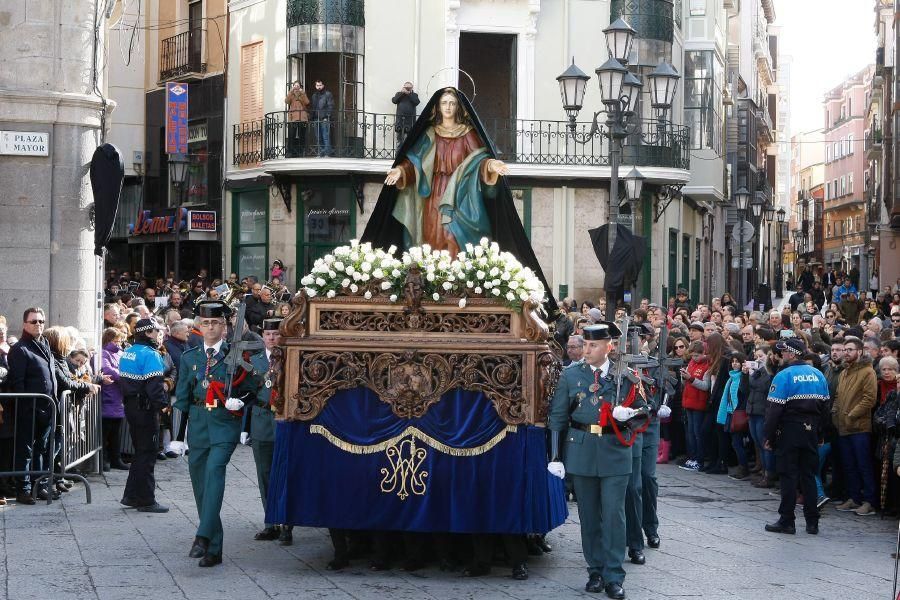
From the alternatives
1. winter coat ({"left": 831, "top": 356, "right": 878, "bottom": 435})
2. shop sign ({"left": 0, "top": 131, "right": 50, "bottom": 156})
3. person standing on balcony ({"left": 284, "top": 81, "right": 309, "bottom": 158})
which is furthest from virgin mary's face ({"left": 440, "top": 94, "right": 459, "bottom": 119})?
person standing on balcony ({"left": 284, "top": 81, "right": 309, "bottom": 158})

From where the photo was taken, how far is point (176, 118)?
30.1 meters

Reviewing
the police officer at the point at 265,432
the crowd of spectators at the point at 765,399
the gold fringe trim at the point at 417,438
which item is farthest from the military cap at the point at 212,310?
the crowd of spectators at the point at 765,399

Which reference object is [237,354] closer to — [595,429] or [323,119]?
[595,429]

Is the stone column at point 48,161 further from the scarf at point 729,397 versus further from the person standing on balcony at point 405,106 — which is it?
the person standing on balcony at point 405,106

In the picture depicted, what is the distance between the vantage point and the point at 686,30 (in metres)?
32.8

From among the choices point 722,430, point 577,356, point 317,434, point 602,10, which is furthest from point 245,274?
point 317,434

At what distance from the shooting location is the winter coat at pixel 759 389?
47.3 ft

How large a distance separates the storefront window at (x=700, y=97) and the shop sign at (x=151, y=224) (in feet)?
42.4

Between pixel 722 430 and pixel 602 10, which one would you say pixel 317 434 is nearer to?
pixel 722 430

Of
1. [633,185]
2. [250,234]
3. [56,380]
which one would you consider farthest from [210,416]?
[250,234]

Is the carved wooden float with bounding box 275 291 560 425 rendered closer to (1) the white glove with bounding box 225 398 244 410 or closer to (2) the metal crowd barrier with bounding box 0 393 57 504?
(1) the white glove with bounding box 225 398 244 410

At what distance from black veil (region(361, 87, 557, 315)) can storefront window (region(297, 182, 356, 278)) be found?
1631cm

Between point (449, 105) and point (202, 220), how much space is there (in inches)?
778

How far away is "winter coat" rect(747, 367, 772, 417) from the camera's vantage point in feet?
47.3
